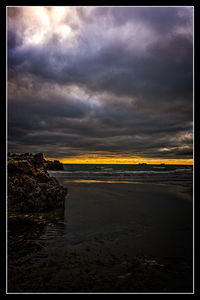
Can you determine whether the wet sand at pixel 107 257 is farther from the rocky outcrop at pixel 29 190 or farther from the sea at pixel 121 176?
the sea at pixel 121 176

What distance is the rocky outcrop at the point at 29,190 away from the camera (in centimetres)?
913

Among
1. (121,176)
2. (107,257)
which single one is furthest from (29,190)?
(121,176)

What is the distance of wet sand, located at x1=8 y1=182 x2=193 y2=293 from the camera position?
12.0ft

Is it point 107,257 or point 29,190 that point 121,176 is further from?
point 107,257

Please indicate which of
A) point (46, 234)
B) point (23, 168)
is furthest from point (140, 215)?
point (23, 168)

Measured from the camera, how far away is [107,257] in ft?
15.6

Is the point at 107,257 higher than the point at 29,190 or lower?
lower

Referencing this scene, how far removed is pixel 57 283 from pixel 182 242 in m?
4.60

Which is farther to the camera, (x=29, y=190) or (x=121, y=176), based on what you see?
(x=121, y=176)

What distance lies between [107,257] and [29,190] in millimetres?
6648

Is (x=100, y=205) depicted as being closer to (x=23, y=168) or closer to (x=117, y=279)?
(x=23, y=168)

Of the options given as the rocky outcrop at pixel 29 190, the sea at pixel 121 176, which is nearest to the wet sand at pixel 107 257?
the rocky outcrop at pixel 29 190

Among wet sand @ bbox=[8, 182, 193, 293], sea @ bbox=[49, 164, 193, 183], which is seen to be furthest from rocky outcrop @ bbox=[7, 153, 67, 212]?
sea @ bbox=[49, 164, 193, 183]

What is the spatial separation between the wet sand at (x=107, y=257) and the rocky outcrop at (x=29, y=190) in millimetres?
1911
